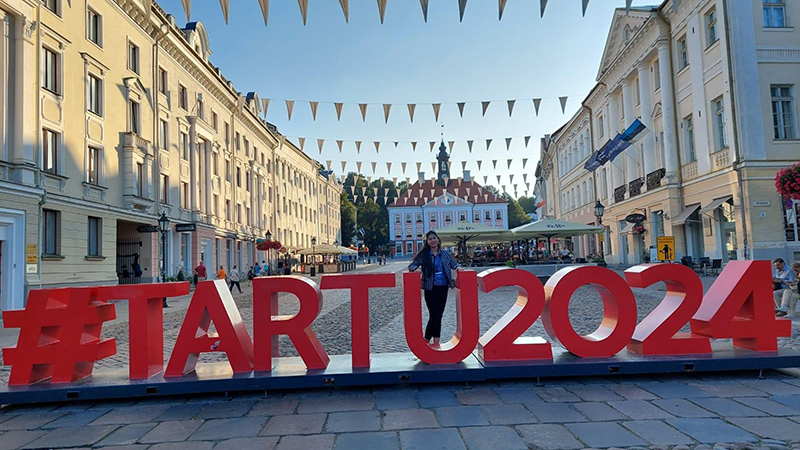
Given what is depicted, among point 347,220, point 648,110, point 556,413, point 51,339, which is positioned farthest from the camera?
point 347,220

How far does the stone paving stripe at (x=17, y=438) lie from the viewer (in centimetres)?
398

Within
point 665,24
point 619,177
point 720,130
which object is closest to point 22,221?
point 720,130

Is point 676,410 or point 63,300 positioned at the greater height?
point 63,300

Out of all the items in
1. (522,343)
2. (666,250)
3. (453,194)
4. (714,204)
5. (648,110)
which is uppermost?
(453,194)

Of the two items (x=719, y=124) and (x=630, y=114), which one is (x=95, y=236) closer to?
(x=719, y=124)

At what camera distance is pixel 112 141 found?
19.9m

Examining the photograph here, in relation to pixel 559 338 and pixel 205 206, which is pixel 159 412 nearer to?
pixel 559 338

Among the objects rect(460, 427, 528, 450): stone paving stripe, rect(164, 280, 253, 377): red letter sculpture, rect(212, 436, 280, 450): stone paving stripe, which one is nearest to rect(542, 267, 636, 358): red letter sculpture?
rect(460, 427, 528, 450): stone paving stripe

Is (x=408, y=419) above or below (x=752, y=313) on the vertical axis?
below

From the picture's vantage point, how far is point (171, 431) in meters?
4.19

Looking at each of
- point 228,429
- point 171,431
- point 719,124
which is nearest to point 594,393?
point 228,429

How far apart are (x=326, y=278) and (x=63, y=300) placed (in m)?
2.76

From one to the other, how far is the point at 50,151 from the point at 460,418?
17041mm

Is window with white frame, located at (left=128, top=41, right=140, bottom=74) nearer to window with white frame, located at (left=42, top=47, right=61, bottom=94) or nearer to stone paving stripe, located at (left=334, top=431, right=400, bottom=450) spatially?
window with white frame, located at (left=42, top=47, right=61, bottom=94)
